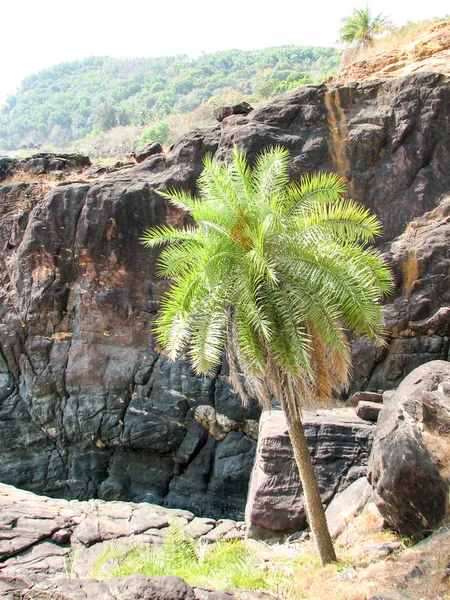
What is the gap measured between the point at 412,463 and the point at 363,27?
22.5 m

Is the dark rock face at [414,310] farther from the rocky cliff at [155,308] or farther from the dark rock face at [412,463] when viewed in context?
the dark rock face at [412,463]

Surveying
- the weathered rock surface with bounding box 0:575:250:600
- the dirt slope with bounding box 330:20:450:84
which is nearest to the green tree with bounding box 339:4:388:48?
the dirt slope with bounding box 330:20:450:84

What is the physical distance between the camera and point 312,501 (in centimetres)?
1055

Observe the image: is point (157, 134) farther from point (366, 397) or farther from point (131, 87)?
point (131, 87)

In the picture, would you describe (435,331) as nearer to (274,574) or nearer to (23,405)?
(274,574)

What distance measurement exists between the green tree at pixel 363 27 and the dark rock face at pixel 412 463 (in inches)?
773

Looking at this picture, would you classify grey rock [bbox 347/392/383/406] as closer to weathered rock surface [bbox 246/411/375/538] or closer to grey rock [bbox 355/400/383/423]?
grey rock [bbox 355/400/383/423]

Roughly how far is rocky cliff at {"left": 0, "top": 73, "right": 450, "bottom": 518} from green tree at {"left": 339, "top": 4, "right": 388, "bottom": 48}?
21.9 ft

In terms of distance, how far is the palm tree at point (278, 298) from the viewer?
1009 centimetres

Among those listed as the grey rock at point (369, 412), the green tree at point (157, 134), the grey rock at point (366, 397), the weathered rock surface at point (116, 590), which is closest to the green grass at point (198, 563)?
the weathered rock surface at point (116, 590)

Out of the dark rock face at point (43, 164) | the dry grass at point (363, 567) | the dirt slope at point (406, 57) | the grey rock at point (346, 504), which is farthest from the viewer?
the dark rock face at point (43, 164)

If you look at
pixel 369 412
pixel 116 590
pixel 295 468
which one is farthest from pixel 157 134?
pixel 116 590

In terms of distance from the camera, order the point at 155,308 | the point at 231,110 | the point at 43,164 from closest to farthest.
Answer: the point at 155,308, the point at 231,110, the point at 43,164

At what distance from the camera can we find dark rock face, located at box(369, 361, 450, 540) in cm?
1005
